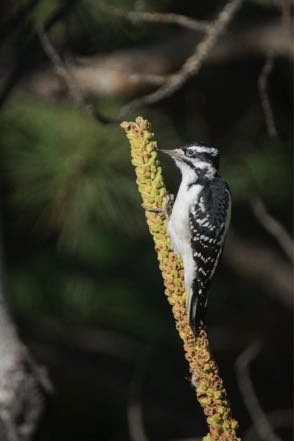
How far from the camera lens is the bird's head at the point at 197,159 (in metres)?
3.02

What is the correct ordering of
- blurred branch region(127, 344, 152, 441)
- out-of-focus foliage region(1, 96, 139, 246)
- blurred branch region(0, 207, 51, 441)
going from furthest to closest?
blurred branch region(127, 344, 152, 441), out-of-focus foliage region(1, 96, 139, 246), blurred branch region(0, 207, 51, 441)

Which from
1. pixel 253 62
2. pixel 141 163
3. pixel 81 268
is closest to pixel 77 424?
pixel 81 268

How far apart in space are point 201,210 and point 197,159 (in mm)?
160

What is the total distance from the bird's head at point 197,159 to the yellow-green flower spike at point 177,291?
1.11 meters

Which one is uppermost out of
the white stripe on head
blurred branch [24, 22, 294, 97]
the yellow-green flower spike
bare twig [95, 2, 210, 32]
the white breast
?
blurred branch [24, 22, 294, 97]

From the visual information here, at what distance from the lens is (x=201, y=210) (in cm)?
313

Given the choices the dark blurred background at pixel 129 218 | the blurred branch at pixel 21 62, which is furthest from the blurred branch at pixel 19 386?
the dark blurred background at pixel 129 218

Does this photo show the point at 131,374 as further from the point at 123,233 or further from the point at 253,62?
the point at 253,62

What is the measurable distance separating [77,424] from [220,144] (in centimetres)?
167

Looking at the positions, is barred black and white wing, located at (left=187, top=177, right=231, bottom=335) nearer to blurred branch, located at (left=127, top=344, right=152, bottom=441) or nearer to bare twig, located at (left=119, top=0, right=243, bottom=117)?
bare twig, located at (left=119, top=0, right=243, bottom=117)

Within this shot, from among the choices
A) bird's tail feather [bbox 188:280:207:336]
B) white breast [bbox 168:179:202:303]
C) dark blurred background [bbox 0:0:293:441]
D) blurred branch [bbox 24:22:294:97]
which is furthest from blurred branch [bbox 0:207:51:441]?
blurred branch [bbox 24:22:294:97]

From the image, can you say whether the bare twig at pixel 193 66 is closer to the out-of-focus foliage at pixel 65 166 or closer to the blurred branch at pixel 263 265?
the out-of-focus foliage at pixel 65 166

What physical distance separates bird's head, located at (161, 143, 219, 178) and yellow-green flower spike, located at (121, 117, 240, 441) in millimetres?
1107

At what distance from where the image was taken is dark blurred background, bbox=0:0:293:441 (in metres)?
4.06
